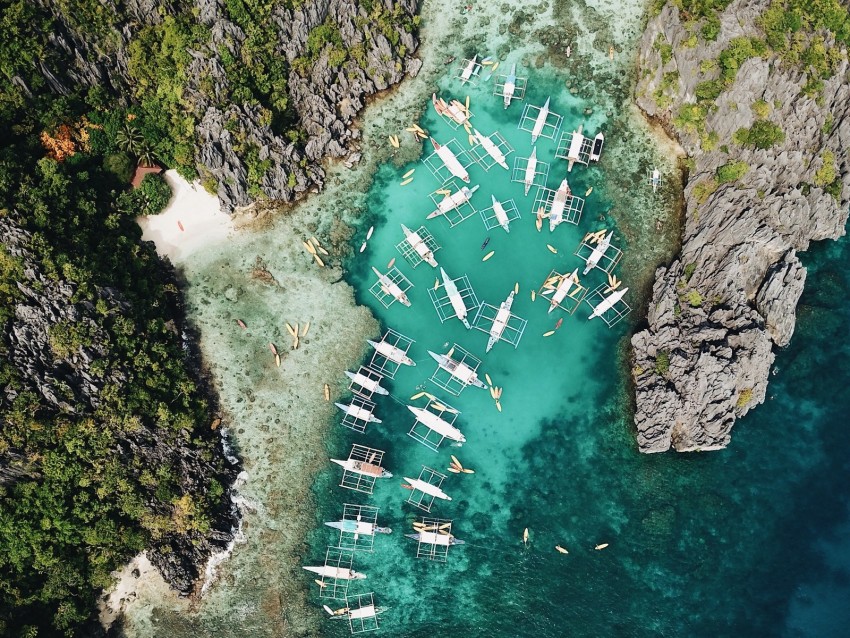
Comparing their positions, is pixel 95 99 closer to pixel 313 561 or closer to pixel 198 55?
pixel 198 55

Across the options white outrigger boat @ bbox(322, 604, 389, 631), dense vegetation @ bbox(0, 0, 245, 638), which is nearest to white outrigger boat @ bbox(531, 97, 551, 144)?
dense vegetation @ bbox(0, 0, 245, 638)

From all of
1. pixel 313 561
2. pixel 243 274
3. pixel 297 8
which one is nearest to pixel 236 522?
pixel 313 561

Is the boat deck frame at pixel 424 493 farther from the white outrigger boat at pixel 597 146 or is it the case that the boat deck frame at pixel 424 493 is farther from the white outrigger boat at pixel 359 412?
the white outrigger boat at pixel 597 146

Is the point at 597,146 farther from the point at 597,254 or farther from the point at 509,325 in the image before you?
the point at 509,325

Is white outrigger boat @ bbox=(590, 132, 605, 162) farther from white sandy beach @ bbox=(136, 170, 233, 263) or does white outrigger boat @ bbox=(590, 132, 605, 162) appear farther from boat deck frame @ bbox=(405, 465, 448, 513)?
white sandy beach @ bbox=(136, 170, 233, 263)

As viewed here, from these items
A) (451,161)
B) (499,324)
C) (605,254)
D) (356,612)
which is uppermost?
(451,161)

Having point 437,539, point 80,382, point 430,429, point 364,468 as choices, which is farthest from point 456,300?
point 80,382

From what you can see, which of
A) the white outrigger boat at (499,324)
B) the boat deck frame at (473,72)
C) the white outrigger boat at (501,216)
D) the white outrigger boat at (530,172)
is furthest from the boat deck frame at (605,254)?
the boat deck frame at (473,72)
